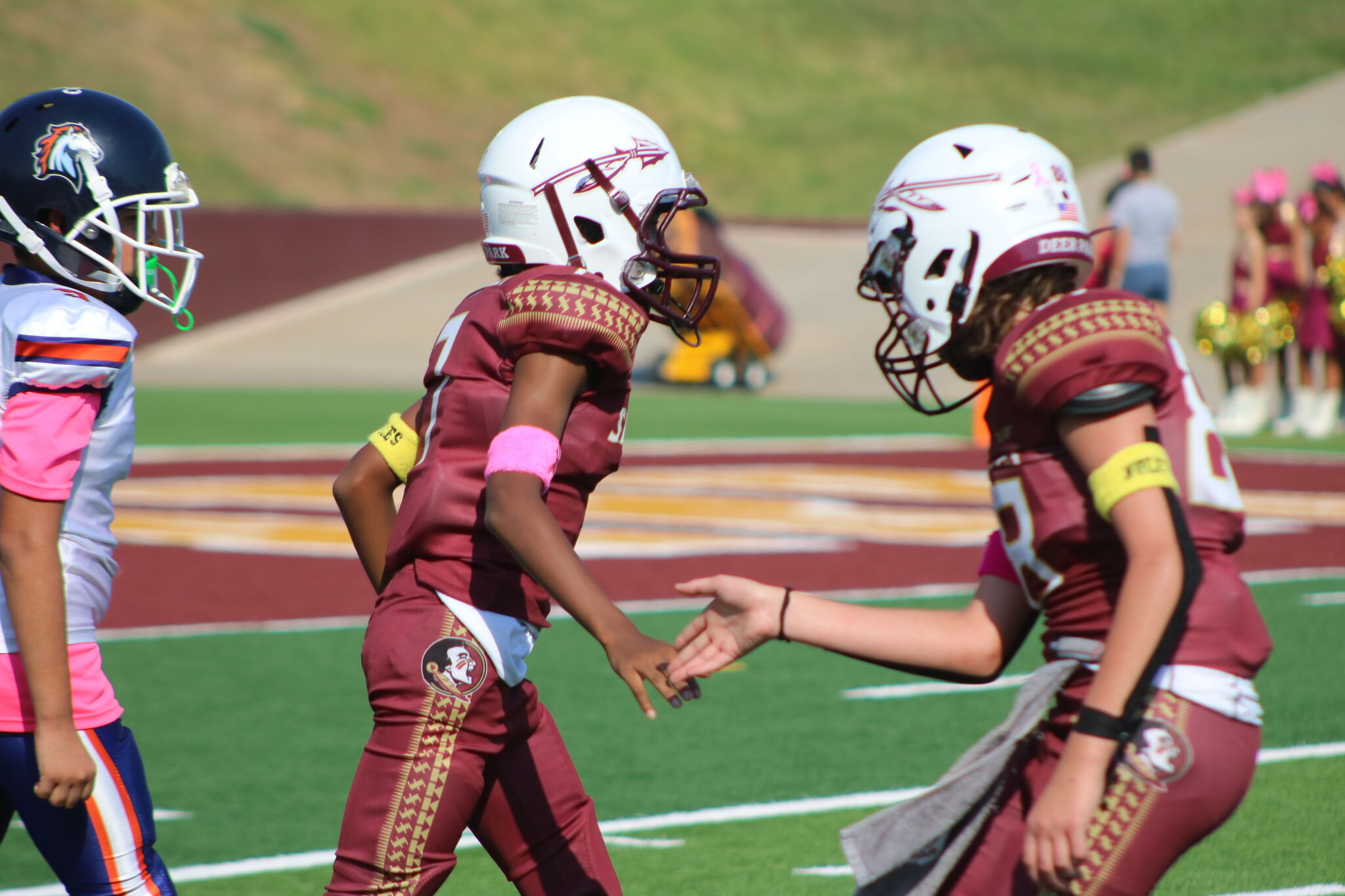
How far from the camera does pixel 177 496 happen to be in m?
11.5

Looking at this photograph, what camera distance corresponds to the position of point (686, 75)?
4441 centimetres

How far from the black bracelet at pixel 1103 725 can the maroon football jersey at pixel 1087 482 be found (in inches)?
7.3

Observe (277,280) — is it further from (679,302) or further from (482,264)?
(679,302)

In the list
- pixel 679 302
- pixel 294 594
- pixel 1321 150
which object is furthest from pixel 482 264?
pixel 679 302

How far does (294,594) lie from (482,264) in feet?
68.7

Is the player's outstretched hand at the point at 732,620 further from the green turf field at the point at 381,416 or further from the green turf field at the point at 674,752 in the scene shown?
the green turf field at the point at 381,416

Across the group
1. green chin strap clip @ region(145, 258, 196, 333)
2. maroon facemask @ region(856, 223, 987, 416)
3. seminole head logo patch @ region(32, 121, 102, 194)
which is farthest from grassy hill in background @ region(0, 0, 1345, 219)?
maroon facemask @ region(856, 223, 987, 416)

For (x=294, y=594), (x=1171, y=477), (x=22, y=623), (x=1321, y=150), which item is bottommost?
(x=1321, y=150)

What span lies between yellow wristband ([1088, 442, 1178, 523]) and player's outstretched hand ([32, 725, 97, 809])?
1.74m

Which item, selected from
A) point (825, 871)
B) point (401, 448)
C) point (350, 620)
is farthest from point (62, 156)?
point (350, 620)

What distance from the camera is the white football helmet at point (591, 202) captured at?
10.0 ft

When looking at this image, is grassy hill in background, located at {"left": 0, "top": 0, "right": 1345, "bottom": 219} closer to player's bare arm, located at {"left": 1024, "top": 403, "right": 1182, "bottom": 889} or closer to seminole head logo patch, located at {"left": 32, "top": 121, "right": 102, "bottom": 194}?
seminole head logo patch, located at {"left": 32, "top": 121, "right": 102, "bottom": 194}

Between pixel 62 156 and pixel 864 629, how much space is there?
1.69m

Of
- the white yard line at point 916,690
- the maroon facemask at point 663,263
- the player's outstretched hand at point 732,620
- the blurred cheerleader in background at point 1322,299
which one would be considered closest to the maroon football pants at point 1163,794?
the player's outstretched hand at point 732,620
